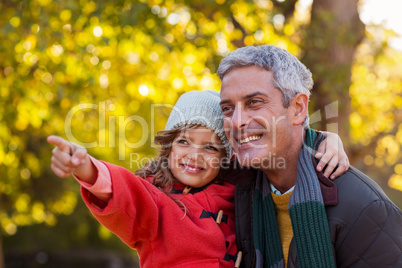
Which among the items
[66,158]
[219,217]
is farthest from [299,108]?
[66,158]

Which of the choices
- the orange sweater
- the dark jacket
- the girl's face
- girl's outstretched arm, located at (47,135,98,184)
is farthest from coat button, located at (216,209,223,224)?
girl's outstretched arm, located at (47,135,98,184)

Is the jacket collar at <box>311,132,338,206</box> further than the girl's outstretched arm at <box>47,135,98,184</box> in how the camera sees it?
Yes

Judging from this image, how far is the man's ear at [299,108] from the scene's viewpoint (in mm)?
2457

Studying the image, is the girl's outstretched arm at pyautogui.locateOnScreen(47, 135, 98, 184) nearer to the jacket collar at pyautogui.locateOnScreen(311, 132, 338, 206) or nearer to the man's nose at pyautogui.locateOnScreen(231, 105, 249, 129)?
the man's nose at pyautogui.locateOnScreen(231, 105, 249, 129)

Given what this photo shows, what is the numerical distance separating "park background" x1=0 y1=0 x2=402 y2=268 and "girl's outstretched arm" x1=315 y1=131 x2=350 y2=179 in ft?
8.50

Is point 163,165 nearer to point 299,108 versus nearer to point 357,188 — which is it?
point 299,108

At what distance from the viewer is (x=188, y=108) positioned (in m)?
2.68

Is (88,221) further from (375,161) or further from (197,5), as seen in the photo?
(197,5)

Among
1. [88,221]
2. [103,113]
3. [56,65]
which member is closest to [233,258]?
[56,65]

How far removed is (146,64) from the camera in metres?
7.55

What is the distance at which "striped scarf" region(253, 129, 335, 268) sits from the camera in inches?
83.0

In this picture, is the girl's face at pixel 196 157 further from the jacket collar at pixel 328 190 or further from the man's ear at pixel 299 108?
the jacket collar at pixel 328 190

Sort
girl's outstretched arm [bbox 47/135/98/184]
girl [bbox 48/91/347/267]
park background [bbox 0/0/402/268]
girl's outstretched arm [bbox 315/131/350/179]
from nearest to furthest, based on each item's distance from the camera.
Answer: girl's outstretched arm [bbox 47/135/98/184] → girl [bbox 48/91/347/267] → girl's outstretched arm [bbox 315/131/350/179] → park background [bbox 0/0/402/268]

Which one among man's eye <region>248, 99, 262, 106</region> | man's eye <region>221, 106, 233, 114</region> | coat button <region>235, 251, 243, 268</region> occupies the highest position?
man's eye <region>248, 99, 262, 106</region>
